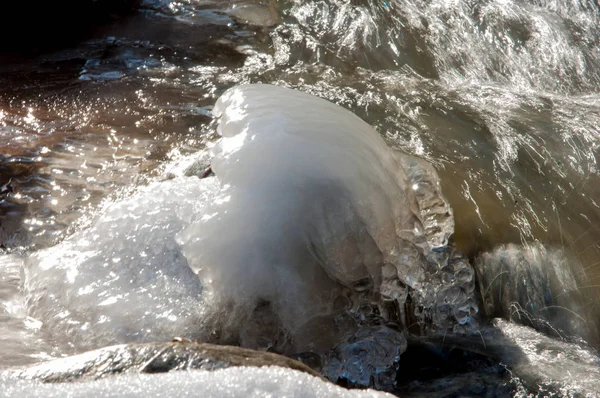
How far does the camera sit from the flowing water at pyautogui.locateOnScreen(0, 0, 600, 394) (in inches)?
119

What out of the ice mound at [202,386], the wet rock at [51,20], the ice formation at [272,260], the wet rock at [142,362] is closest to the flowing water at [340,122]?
the ice formation at [272,260]

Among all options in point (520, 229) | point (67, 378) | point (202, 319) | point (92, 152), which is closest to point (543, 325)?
point (520, 229)

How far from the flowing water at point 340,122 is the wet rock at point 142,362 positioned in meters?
0.60

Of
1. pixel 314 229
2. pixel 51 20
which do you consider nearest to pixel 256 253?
pixel 314 229

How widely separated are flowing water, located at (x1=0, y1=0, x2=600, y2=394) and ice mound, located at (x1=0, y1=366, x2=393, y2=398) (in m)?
0.72

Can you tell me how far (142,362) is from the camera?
1833 mm

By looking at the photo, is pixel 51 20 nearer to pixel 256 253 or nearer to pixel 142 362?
pixel 256 253

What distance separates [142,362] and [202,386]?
248 mm

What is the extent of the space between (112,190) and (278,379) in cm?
222

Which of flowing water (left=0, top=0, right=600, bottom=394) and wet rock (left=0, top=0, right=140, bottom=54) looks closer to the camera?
flowing water (left=0, top=0, right=600, bottom=394)

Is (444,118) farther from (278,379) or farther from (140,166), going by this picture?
(278,379)

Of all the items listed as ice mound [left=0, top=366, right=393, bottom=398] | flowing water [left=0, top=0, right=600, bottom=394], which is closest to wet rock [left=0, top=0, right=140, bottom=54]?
flowing water [left=0, top=0, right=600, bottom=394]

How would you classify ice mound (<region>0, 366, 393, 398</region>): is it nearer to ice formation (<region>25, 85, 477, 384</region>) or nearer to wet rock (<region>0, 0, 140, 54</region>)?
ice formation (<region>25, 85, 477, 384</region>)

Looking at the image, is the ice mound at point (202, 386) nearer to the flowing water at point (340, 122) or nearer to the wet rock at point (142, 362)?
the wet rock at point (142, 362)
